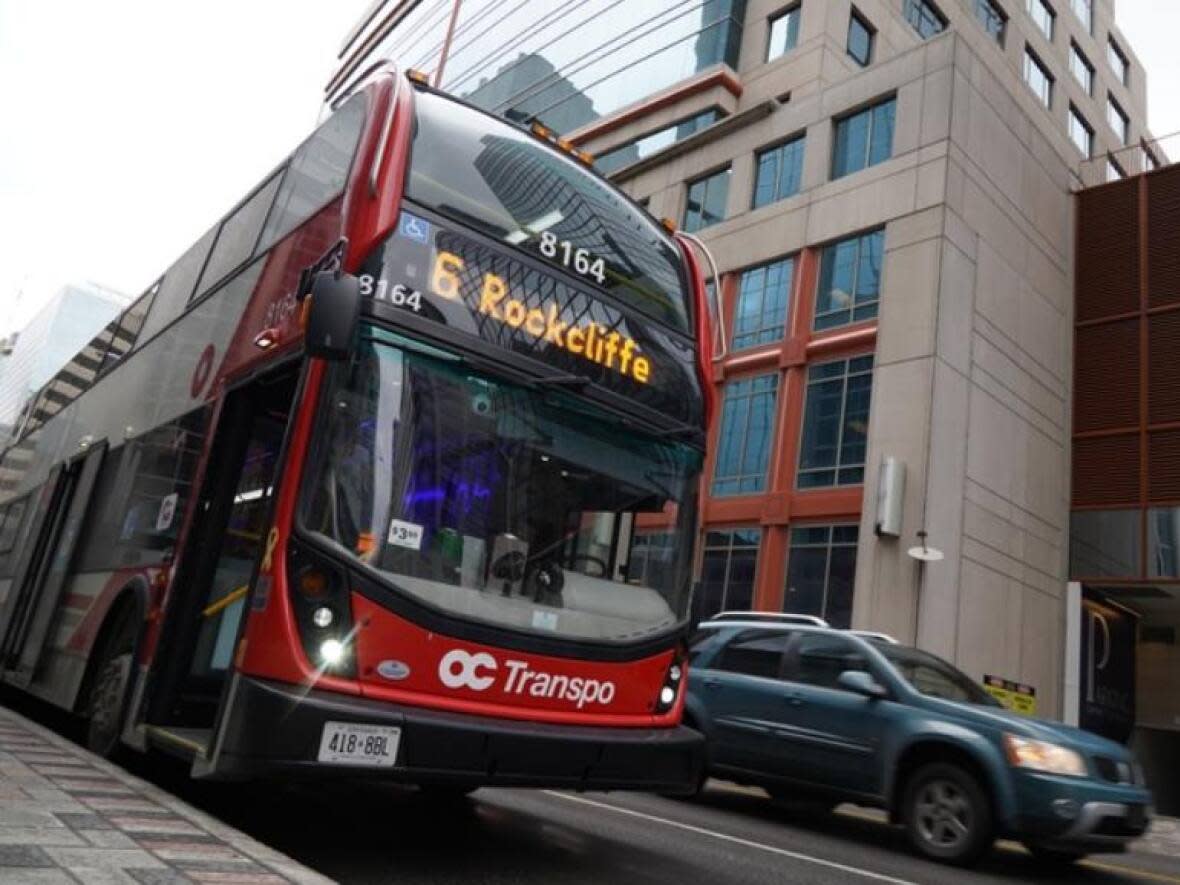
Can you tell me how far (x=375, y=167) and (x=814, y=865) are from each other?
16.0ft

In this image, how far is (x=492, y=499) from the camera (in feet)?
16.3

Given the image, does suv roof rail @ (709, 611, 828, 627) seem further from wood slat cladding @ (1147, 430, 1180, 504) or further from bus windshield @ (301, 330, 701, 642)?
wood slat cladding @ (1147, 430, 1180, 504)

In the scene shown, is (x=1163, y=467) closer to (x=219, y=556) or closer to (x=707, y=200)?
(x=707, y=200)

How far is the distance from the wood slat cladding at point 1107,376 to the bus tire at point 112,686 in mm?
22477

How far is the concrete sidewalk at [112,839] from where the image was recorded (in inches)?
122

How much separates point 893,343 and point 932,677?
13.6 meters

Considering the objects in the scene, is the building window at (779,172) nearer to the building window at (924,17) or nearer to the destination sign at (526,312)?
the building window at (924,17)

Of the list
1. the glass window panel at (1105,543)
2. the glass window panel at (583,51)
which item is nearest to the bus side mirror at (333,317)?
the glass window panel at (1105,543)

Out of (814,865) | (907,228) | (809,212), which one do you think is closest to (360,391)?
(814,865)

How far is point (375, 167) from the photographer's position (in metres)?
5.17

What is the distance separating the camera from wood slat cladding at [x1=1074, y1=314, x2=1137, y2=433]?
76.7 ft

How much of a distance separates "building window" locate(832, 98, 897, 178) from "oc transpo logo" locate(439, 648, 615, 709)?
800 inches

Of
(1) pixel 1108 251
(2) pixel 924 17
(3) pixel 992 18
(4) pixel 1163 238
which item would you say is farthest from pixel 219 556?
(3) pixel 992 18

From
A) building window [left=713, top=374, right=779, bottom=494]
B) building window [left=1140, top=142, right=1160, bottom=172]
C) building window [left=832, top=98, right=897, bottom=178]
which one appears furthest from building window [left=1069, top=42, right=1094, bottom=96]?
building window [left=713, top=374, right=779, bottom=494]
